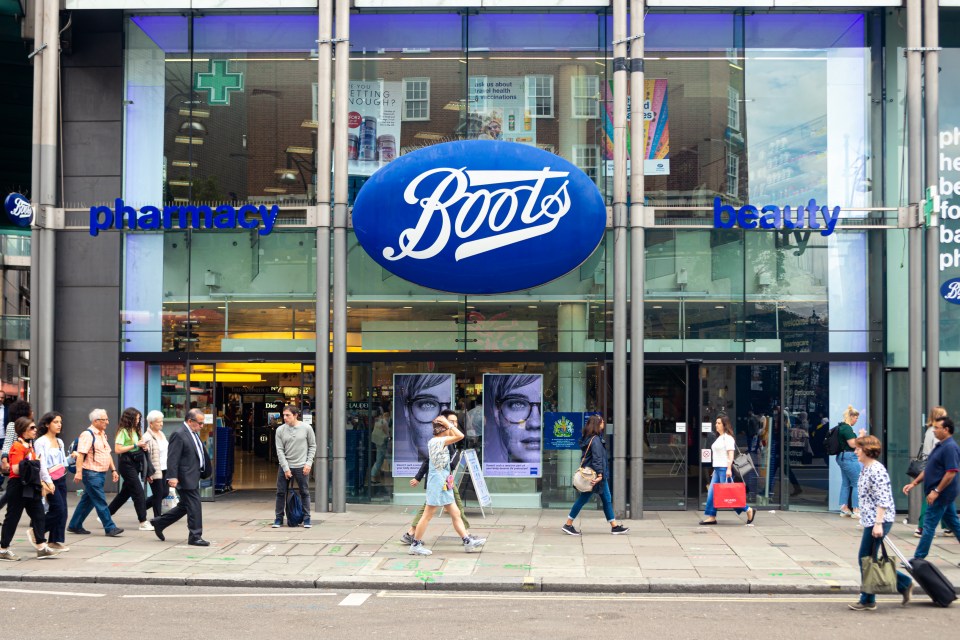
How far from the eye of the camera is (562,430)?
1689cm

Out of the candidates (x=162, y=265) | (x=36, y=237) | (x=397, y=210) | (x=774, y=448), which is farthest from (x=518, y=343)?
(x=36, y=237)

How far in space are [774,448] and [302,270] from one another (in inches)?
326

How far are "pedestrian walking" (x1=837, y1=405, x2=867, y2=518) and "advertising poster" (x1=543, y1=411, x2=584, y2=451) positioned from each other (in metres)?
4.01

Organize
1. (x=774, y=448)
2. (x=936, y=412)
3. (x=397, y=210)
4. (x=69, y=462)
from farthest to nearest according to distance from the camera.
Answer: (x=774, y=448), (x=397, y=210), (x=69, y=462), (x=936, y=412)

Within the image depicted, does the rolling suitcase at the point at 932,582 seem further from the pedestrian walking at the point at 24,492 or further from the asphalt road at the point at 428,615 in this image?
the pedestrian walking at the point at 24,492

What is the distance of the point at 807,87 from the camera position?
17.1 metres

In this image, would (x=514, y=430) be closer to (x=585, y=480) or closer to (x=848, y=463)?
(x=585, y=480)

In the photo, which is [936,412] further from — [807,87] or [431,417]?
[431,417]

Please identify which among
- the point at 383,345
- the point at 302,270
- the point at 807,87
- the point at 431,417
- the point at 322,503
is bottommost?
the point at 322,503

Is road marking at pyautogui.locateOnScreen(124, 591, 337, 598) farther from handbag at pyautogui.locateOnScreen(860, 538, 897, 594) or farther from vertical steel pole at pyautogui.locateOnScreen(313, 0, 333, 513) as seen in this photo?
vertical steel pole at pyautogui.locateOnScreen(313, 0, 333, 513)

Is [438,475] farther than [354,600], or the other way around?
[438,475]

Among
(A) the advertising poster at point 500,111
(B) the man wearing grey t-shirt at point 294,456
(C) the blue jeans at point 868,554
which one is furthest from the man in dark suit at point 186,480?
(C) the blue jeans at point 868,554

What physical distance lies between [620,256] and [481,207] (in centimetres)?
224

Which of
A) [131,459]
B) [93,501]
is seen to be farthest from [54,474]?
[131,459]
